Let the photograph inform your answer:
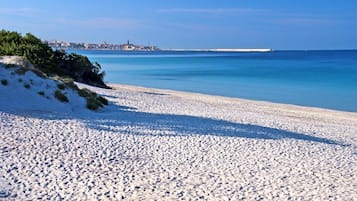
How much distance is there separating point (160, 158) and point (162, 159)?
6 cm

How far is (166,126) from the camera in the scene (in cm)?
1161

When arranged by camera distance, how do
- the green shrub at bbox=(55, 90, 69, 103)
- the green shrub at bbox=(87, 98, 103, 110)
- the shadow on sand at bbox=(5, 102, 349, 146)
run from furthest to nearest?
the green shrub at bbox=(87, 98, 103, 110), the green shrub at bbox=(55, 90, 69, 103), the shadow on sand at bbox=(5, 102, 349, 146)

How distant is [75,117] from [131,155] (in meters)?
3.64

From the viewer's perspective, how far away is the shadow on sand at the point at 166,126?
11.0 meters

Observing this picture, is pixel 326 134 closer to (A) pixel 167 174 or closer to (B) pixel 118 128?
(B) pixel 118 128

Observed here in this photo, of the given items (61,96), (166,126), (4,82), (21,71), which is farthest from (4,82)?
(166,126)

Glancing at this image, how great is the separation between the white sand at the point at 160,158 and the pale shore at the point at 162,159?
0.02m

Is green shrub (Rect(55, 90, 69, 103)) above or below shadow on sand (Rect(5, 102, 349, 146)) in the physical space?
above

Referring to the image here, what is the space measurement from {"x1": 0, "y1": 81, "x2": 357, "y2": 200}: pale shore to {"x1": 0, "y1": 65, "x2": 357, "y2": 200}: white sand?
16mm

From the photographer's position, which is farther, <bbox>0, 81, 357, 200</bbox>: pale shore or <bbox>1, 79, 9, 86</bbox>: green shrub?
<bbox>1, 79, 9, 86</bbox>: green shrub

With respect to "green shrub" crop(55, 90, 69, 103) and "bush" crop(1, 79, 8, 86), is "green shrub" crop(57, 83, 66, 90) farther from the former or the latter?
"bush" crop(1, 79, 8, 86)

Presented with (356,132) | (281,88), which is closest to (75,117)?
(356,132)

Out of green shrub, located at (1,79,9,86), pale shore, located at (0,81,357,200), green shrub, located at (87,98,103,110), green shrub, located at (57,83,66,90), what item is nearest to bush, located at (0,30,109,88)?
green shrub, located at (57,83,66,90)

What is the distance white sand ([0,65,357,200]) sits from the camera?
Result: 21.4ft
